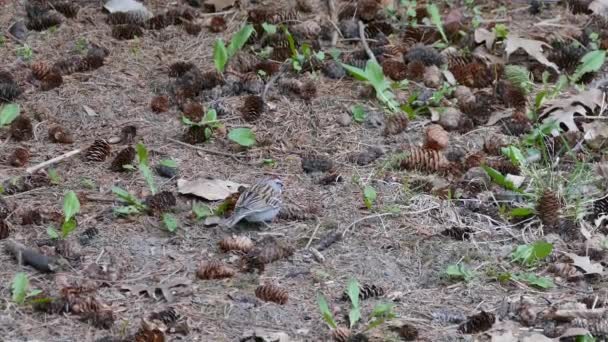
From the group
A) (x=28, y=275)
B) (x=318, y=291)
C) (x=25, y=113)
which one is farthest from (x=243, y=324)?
(x=25, y=113)

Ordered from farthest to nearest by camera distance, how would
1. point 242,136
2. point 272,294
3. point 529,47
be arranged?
point 529,47 < point 242,136 < point 272,294

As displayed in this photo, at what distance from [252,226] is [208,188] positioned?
340mm

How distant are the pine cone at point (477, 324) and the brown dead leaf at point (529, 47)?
7.84ft

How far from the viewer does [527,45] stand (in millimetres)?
5844

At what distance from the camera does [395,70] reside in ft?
18.5

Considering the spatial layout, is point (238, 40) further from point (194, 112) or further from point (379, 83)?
point (379, 83)

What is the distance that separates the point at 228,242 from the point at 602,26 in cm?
315

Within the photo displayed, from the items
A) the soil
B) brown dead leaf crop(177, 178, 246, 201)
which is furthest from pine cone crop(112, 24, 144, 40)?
brown dead leaf crop(177, 178, 246, 201)

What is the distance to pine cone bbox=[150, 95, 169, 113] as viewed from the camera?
529 cm

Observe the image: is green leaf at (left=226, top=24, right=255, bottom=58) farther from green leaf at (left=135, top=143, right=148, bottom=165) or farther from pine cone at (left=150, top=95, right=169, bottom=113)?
green leaf at (left=135, top=143, right=148, bottom=165)

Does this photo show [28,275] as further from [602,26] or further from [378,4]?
[602,26]

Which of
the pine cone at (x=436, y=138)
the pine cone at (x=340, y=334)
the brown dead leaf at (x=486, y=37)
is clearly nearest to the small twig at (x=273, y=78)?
the pine cone at (x=436, y=138)

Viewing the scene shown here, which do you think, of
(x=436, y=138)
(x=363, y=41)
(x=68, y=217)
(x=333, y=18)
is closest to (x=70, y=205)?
(x=68, y=217)

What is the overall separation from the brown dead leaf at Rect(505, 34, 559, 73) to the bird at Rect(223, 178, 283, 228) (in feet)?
6.69
